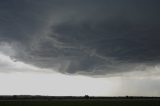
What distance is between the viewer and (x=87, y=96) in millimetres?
149000
